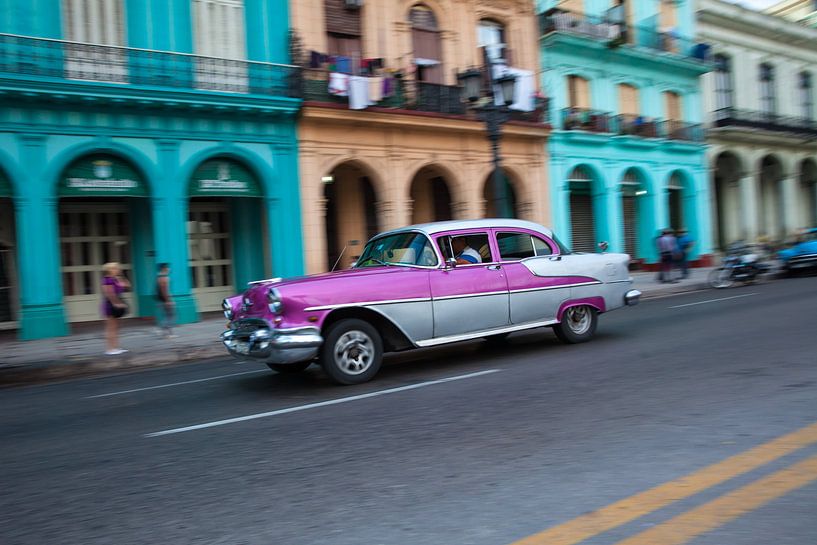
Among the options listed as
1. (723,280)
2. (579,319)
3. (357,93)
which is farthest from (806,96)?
(579,319)

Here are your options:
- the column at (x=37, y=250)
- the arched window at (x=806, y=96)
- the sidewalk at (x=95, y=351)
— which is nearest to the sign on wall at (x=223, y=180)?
the column at (x=37, y=250)

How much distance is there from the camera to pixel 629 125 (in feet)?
80.8

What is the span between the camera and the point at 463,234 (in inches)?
296

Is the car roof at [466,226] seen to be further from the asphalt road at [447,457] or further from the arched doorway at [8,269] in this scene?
the arched doorway at [8,269]

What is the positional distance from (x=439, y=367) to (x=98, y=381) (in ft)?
16.1

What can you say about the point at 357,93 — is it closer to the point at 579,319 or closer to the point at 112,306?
the point at 112,306

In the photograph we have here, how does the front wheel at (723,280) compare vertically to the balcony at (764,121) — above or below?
below

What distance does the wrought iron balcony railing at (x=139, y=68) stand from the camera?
13.5 m

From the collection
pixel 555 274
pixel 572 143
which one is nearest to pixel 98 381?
pixel 555 274

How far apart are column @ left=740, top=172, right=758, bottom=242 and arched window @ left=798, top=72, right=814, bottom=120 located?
20.1 ft

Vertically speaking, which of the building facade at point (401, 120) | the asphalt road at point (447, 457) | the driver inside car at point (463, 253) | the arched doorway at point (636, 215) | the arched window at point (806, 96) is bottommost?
the asphalt road at point (447, 457)

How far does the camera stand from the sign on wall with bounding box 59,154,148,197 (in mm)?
14142

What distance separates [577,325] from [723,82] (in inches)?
991

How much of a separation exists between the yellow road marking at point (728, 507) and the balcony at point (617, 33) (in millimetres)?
21233
